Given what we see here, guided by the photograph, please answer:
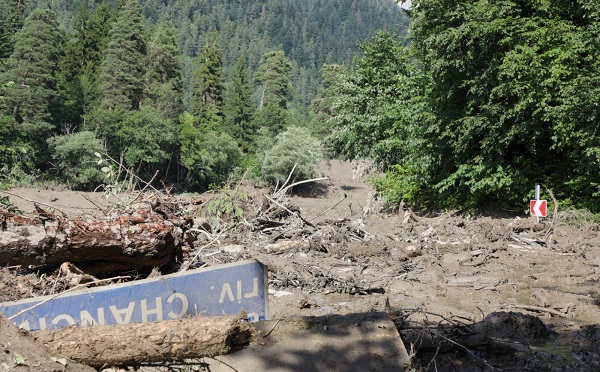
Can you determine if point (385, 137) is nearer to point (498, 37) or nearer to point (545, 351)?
point (498, 37)

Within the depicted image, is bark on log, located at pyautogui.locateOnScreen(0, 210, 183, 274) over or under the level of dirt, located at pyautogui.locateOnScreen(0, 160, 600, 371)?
over

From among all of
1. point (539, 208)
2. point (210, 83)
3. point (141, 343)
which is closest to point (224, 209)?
point (141, 343)

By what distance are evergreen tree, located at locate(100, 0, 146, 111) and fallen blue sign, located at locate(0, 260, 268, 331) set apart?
47097mm

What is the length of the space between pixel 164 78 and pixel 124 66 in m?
8.02

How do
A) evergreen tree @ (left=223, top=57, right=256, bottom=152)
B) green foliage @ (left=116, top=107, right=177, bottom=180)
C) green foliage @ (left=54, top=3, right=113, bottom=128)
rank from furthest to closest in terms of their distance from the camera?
evergreen tree @ (left=223, top=57, right=256, bottom=152) < green foliage @ (left=54, top=3, right=113, bottom=128) < green foliage @ (left=116, top=107, right=177, bottom=180)

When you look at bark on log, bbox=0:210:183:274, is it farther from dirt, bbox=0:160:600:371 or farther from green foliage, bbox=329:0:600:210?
green foliage, bbox=329:0:600:210

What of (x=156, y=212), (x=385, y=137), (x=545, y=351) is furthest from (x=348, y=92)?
(x=545, y=351)

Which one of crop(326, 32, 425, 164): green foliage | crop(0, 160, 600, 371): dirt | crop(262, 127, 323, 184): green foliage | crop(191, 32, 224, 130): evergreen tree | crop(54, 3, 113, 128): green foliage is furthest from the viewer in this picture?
crop(191, 32, 224, 130): evergreen tree

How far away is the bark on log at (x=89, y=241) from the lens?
246 inches

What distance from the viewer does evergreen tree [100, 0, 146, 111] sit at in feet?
165

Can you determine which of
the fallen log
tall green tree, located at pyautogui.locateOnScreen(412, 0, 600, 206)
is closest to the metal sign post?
tall green tree, located at pyautogui.locateOnScreen(412, 0, 600, 206)

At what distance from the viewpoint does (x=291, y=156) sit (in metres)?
47.5

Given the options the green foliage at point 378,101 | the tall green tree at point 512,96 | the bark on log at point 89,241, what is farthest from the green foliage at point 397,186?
the bark on log at point 89,241

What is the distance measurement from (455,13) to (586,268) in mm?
9485
